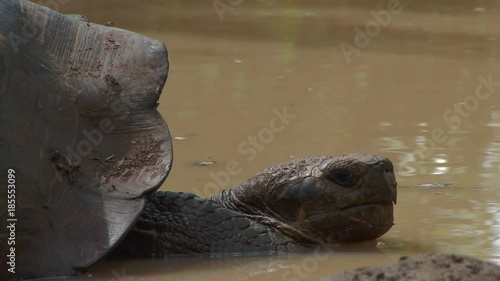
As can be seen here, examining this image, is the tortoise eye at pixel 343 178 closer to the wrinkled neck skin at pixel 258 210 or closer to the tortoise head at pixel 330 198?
the tortoise head at pixel 330 198

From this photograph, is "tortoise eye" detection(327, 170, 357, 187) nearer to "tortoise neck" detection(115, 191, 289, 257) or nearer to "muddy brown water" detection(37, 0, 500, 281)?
"muddy brown water" detection(37, 0, 500, 281)

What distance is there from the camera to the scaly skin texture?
451cm

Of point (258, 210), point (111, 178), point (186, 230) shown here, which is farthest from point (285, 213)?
point (111, 178)

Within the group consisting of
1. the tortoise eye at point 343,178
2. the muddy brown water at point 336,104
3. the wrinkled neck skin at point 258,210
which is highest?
the tortoise eye at point 343,178

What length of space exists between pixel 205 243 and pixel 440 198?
4.51 ft

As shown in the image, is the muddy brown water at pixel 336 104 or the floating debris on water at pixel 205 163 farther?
the floating debris on water at pixel 205 163

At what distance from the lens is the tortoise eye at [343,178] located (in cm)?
457

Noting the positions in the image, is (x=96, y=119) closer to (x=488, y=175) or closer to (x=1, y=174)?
(x=1, y=174)

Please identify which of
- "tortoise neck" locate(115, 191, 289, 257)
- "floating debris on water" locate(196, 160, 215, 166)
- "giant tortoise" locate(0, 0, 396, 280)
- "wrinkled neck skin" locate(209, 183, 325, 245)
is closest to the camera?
"giant tortoise" locate(0, 0, 396, 280)

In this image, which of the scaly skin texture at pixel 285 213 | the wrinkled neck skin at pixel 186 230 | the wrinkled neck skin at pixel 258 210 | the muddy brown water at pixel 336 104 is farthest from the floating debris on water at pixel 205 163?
the wrinkled neck skin at pixel 186 230

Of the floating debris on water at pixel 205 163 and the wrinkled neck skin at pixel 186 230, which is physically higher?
the wrinkled neck skin at pixel 186 230

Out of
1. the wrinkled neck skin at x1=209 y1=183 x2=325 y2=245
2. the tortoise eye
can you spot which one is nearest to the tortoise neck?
the wrinkled neck skin at x1=209 y1=183 x2=325 y2=245

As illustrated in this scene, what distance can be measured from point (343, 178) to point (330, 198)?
0.32 ft

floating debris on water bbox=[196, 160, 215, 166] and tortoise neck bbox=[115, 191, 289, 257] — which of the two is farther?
floating debris on water bbox=[196, 160, 215, 166]
